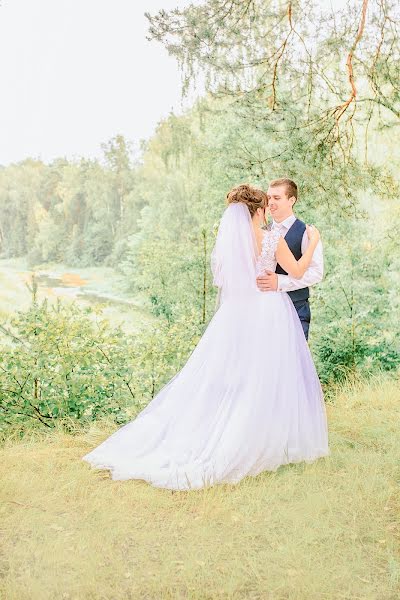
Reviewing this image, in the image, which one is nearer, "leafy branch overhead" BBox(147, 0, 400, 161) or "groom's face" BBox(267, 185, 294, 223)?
"groom's face" BBox(267, 185, 294, 223)

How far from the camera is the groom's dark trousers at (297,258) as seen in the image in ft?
13.9

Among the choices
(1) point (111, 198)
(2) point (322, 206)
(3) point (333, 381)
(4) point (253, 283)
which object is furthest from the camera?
(1) point (111, 198)

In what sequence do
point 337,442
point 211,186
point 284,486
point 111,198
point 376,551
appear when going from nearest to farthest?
1. point 376,551
2. point 284,486
3. point 337,442
4. point 211,186
5. point 111,198

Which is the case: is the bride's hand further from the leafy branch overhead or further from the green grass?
the green grass

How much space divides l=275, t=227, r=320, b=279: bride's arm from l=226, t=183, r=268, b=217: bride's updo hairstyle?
0.28 metres

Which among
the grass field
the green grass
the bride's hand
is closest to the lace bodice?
the bride's hand

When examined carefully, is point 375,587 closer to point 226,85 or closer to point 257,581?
point 257,581

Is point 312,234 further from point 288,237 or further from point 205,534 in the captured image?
point 205,534

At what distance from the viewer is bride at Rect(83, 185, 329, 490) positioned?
13.1 ft

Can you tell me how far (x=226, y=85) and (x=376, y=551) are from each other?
5.22m

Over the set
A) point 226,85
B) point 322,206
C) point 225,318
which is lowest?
point 225,318

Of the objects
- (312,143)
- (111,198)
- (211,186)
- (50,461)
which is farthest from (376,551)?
(111,198)

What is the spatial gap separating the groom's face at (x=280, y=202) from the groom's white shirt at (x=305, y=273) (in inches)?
1.9

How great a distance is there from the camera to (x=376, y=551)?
3.22 metres
